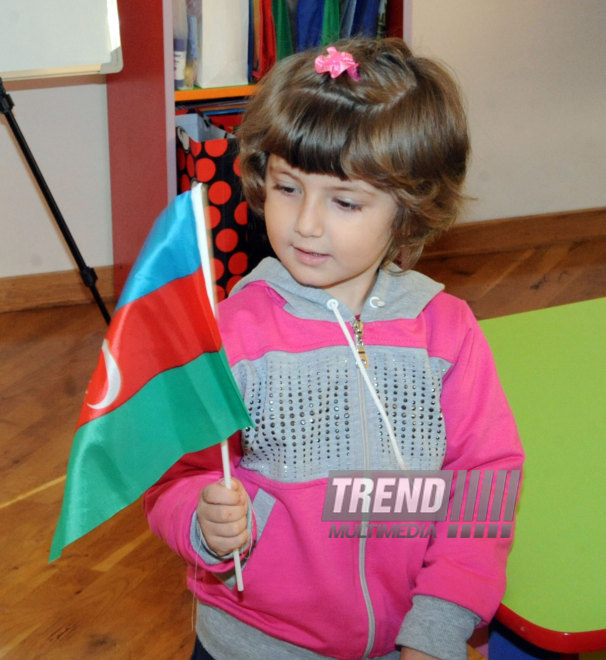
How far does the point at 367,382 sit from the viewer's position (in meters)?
1.06

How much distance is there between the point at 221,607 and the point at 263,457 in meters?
0.18

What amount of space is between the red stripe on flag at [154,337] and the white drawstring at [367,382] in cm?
23

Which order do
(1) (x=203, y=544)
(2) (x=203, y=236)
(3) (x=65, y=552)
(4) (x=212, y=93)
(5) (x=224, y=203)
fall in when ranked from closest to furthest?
(2) (x=203, y=236)
(1) (x=203, y=544)
(3) (x=65, y=552)
(5) (x=224, y=203)
(4) (x=212, y=93)

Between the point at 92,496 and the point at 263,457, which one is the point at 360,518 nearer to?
the point at 263,457

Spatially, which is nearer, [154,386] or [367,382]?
[154,386]

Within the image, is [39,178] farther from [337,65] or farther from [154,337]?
[154,337]

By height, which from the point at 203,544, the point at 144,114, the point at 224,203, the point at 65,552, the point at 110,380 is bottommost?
the point at 65,552

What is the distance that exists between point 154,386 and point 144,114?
1854 millimetres

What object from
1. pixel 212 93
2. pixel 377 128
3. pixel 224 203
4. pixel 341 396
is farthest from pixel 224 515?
pixel 212 93

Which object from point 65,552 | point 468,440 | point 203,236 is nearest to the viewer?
point 203,236

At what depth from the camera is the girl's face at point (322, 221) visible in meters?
1.02

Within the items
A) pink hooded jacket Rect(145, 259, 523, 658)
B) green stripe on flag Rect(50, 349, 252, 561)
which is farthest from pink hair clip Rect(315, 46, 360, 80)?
green stripe on flag Rect(50, 349, 252, 561)

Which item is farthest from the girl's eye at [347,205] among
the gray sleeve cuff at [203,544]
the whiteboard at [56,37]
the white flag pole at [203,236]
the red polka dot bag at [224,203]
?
the whiteboard at [56,37]

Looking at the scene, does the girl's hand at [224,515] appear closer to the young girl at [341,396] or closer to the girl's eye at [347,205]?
the young girl at [341,396]
